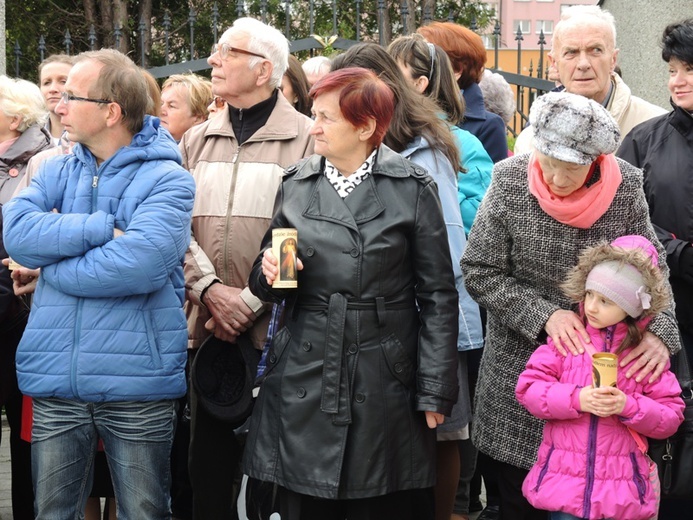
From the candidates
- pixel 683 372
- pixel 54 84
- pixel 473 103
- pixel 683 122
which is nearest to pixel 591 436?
pixel 683 372

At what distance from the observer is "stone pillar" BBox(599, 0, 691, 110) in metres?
8.18

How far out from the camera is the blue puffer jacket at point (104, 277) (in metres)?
3.90

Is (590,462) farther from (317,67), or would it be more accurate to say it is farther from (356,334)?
(317,67)

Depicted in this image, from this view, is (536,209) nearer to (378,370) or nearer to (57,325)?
(378,370)

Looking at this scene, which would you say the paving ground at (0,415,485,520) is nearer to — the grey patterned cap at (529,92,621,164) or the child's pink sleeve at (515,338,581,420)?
the child's pink sleeve at (515,338,581,420)

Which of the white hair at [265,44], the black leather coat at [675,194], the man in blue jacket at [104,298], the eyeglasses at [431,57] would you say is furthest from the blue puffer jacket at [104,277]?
the black leather coat at [675,194]

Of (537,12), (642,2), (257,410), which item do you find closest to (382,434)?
(257,410)

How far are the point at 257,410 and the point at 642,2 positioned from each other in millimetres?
6099

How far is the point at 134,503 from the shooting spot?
404cm

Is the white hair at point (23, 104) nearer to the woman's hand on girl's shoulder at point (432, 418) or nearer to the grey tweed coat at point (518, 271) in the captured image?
the grey tweed coat at point (518, 271)

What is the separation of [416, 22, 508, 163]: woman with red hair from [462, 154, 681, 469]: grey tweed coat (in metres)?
1.71

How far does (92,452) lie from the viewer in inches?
160

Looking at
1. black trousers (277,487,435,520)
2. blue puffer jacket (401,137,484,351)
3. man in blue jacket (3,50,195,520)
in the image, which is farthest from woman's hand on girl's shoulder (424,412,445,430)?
man in blue jacket (3,50,195,520)

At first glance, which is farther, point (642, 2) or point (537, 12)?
point (537, 12)
